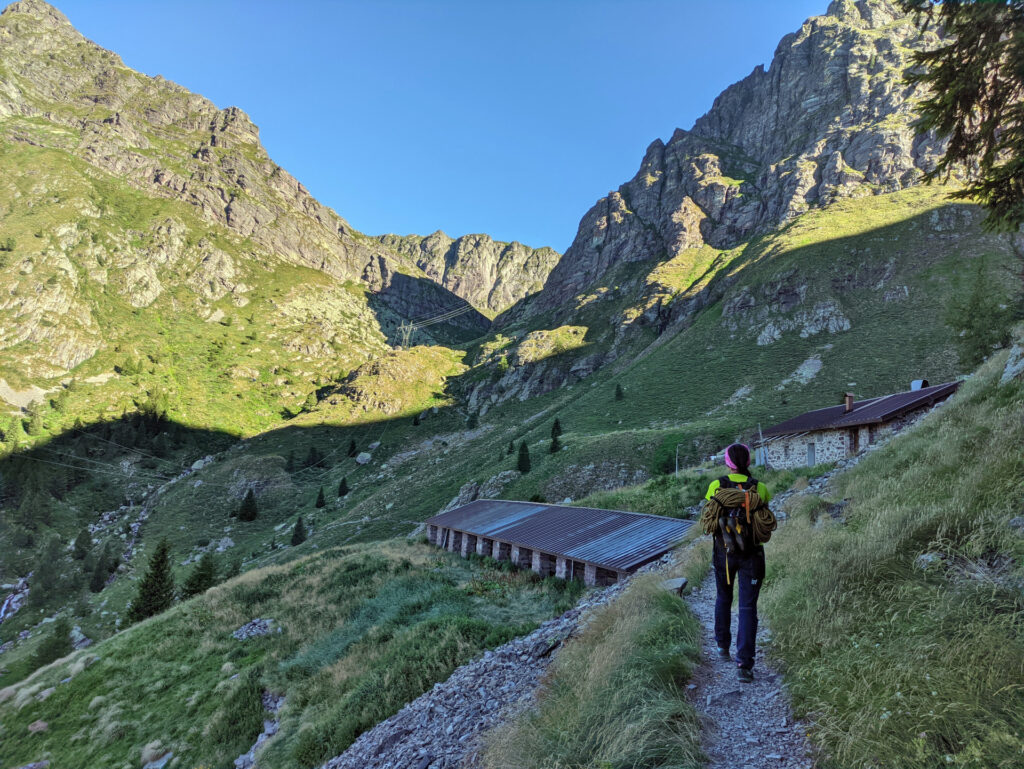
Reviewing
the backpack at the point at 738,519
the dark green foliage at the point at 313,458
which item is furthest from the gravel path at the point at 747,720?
the dark green foliage at the point at 313,458

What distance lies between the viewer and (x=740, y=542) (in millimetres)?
5770

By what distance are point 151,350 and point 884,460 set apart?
580 ft

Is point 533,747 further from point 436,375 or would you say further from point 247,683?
point 436,375

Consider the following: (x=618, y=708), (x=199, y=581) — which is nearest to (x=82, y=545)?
(x=199, y=581)

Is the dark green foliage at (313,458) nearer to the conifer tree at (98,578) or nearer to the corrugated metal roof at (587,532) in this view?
the conifer tree at (98,578)

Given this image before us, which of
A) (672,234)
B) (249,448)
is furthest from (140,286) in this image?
(672,234)

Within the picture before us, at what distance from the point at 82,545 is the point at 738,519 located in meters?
82.9

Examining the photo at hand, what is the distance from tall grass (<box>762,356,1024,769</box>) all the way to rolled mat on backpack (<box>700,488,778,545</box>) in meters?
1.30

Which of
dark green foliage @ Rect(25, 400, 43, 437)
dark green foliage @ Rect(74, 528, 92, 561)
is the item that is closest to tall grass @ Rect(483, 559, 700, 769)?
dark green foliage @ Rect(74, 528, 92, 561)

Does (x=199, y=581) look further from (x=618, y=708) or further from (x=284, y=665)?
(x=618, y=708)

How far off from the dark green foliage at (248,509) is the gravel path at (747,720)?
259 feet

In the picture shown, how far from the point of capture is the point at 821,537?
832cm

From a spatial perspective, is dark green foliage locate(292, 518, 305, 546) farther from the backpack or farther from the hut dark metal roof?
the backpack

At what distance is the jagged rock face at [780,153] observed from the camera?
10925cm
